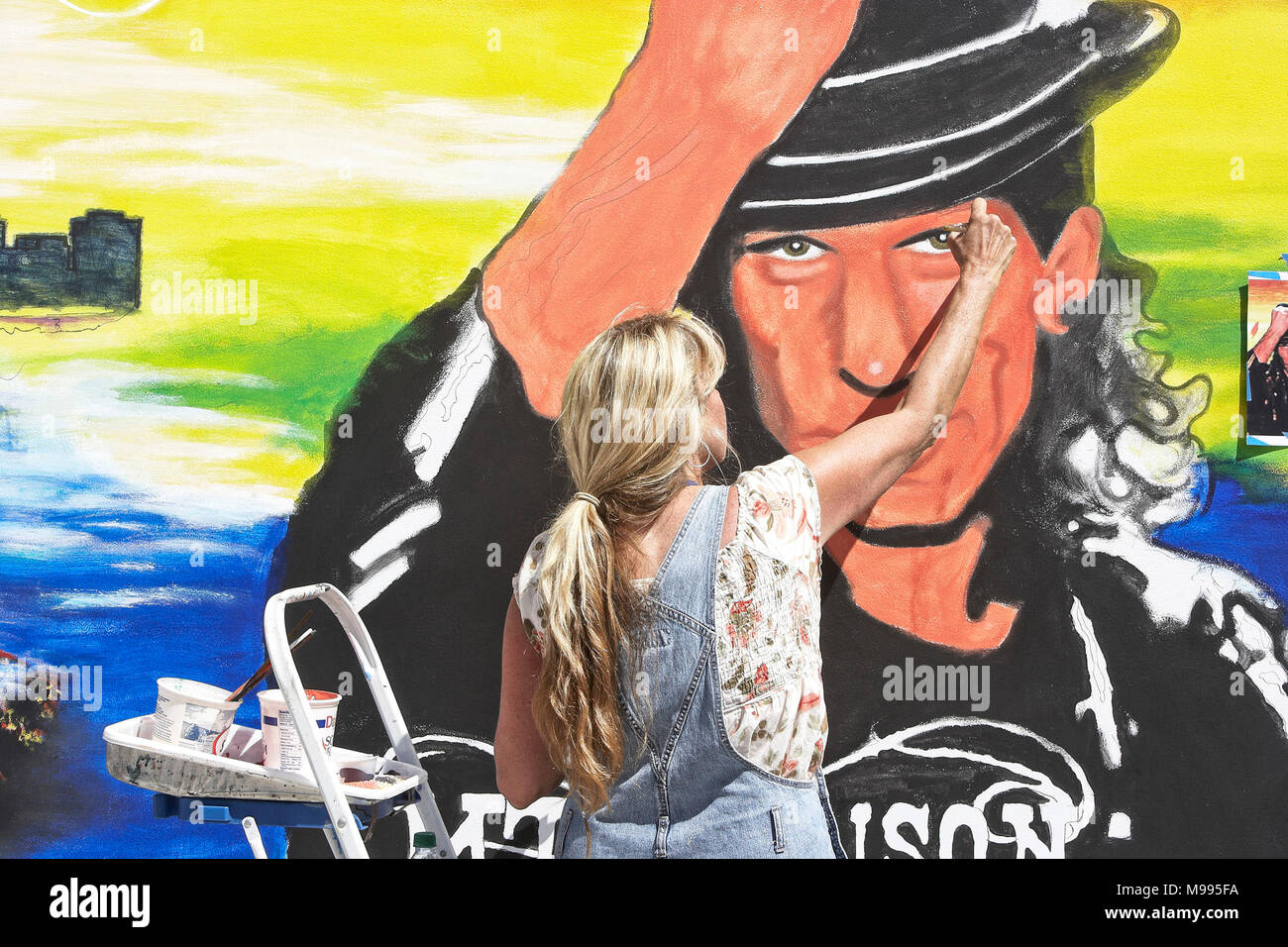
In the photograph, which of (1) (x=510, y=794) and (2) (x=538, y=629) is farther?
(1) (x=510, y=794)

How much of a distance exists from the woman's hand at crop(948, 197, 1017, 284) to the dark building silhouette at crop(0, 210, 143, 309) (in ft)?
9.15

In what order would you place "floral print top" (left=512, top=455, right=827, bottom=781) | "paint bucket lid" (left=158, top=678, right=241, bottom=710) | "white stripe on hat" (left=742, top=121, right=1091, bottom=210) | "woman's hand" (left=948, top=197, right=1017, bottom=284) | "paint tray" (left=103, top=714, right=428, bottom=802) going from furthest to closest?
"white stripe on hat" (left=742, top=121, right=1091, bottom=210) < "woman's hand" (left=948, top=197, right=1017, bottom=284) < "paint bucket lid" (left=158, top=678, right=241, bottom=710) < "paint tray" (left=103, top=714, right=428, bottom=802) < "floral print top" (left=512, top=455, right=827, bottom=781)

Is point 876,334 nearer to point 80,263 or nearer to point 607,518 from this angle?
point 607,518

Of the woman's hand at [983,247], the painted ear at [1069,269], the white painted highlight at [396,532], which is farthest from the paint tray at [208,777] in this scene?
the painted ear at [1069,269]

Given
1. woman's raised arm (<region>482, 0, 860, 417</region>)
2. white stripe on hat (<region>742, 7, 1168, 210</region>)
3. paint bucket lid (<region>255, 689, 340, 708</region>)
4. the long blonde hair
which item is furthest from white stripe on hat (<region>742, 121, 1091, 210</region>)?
paint bucket lid (<region>255, 689, 340, 708</region>)

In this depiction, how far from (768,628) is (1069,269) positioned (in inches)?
75.3

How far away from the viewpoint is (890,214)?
3.03 meters

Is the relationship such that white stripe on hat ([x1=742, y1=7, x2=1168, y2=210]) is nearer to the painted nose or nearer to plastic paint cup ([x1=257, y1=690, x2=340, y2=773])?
the painted nose

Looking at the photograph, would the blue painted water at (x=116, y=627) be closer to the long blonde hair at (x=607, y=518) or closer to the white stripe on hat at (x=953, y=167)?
the long blonde hair at (x=607, y=518)

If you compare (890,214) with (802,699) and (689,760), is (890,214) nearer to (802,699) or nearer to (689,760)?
(802,699)

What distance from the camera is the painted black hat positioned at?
9.90 ft

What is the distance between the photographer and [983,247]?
116 inches
